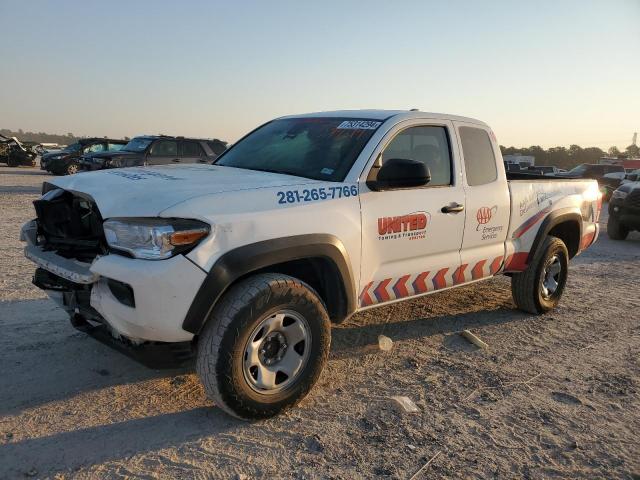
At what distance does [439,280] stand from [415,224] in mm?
633

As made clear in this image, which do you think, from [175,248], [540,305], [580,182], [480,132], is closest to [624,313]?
[540,305]

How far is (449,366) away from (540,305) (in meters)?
1.88

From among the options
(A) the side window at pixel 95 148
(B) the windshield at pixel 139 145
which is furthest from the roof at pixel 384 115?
(A) the side window at pixel 95 148

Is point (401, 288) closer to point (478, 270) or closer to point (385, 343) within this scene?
point (385, 343)

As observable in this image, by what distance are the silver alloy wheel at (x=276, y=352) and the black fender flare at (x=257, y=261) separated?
0.34 m

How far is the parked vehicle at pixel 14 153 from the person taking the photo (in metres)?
26.6

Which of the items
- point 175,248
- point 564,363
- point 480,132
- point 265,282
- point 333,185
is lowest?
point 564,363

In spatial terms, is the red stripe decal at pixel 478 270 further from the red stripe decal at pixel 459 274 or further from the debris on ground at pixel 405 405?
the debris on ground at pixel 405 405

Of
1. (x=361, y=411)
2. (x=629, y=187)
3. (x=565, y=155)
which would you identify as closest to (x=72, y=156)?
(x=629, y=187)

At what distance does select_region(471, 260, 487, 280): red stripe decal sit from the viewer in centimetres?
457

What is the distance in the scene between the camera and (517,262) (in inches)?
202

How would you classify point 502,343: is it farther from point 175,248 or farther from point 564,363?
point 175,248

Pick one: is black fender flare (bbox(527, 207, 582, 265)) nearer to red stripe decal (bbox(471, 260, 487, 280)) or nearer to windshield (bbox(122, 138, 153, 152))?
red stripe decal (bbox(471, 260, 487, 280))

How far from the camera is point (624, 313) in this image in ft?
18.6
